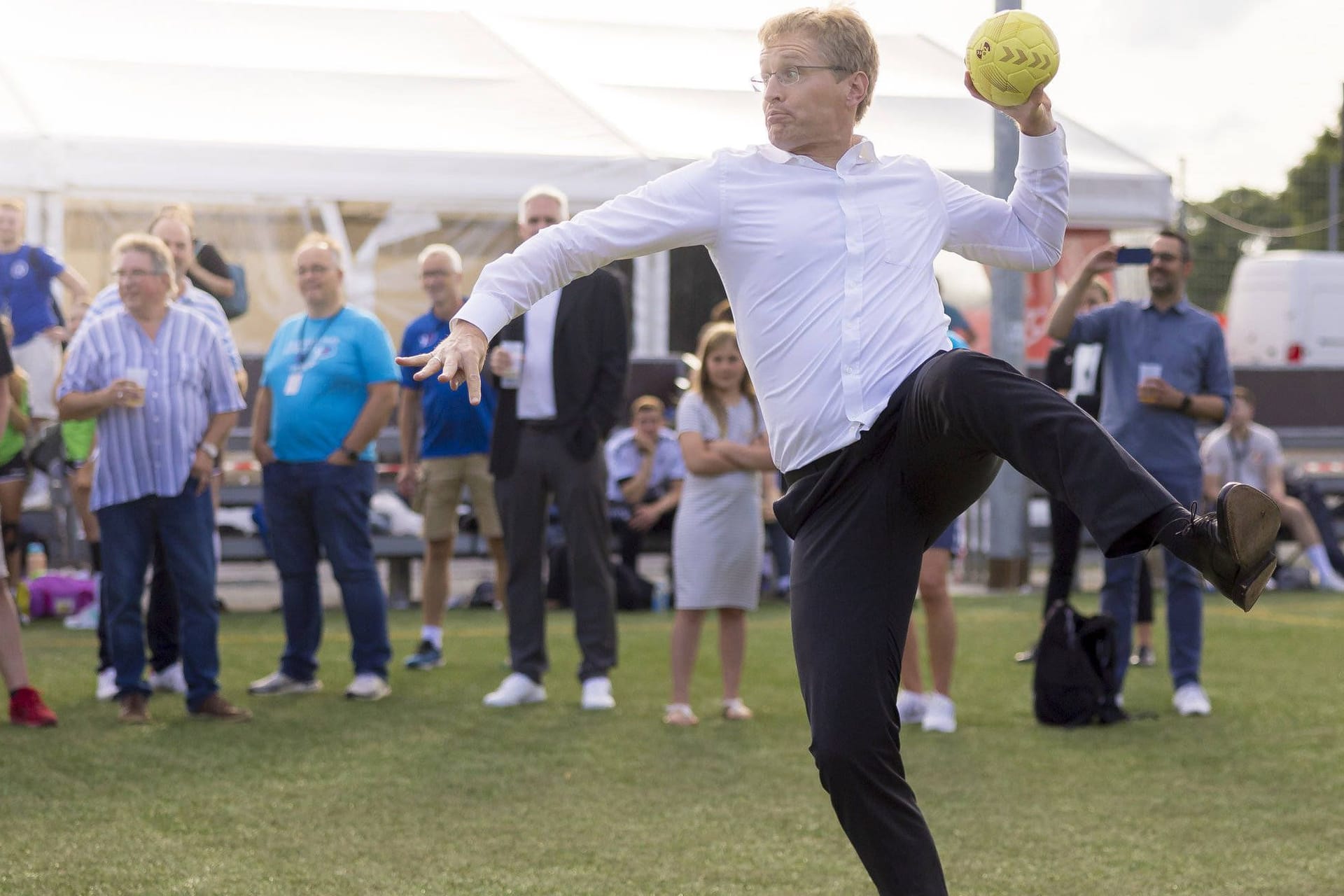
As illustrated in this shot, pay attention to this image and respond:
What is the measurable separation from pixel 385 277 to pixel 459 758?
800 centimetres

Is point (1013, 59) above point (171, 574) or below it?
above

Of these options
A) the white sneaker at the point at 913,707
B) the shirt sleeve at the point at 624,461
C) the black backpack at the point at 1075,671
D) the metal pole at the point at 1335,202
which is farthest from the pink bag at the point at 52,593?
the metal pole at the point at 1335,202

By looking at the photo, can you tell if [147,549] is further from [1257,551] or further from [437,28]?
[437,28]

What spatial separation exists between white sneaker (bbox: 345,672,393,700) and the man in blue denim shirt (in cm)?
339

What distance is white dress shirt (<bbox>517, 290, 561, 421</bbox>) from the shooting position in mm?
7477

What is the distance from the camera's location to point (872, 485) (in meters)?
3.19

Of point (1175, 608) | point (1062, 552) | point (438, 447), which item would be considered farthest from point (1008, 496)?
point (438, 447)

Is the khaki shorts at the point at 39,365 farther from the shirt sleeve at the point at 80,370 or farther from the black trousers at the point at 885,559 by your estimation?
the black trousers at the point at 885,559

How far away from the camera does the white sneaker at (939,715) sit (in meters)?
6.81

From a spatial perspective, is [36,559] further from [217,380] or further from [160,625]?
[217,380]

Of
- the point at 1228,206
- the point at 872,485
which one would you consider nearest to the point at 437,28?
the point at 872,485

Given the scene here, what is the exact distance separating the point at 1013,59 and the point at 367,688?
5.09 metres

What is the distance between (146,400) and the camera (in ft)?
22.2

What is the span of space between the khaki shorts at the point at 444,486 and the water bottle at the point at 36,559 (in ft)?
14.2
